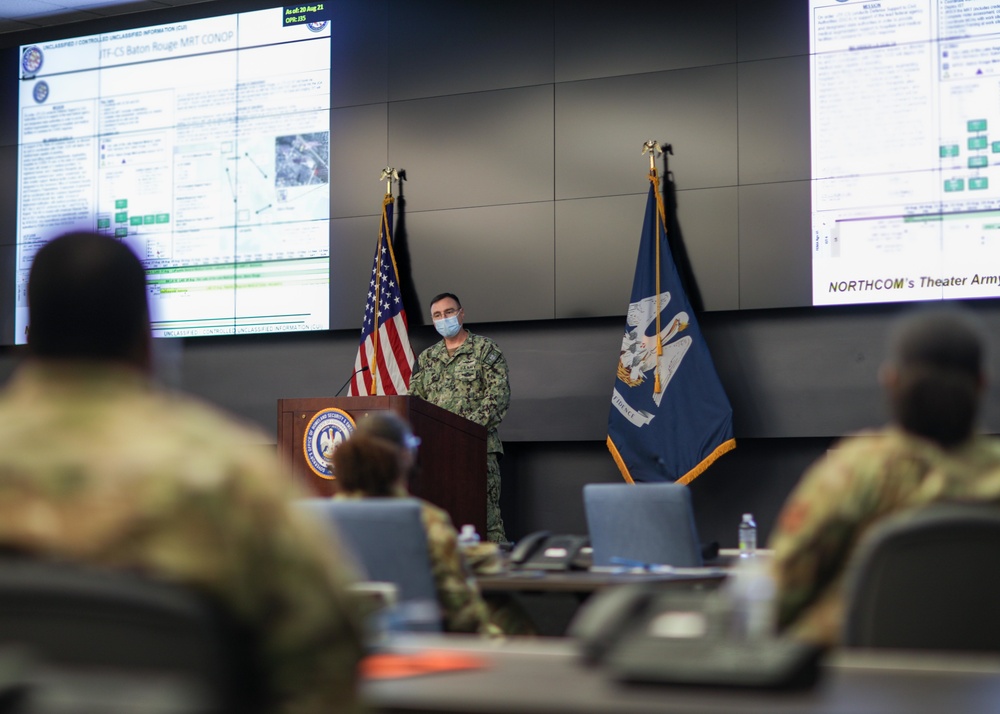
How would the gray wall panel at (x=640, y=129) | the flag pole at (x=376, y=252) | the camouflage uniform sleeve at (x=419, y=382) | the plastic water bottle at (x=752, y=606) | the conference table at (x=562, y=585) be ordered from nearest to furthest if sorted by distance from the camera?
the plastic water bottle at (x=752, y=606) → the conference table at (x=562, y=585) → the camouflage uniform sleeve at (x=419, y=382) → the gray wall panel at (x=640, y=129) → the flag pole at (x=376, y=252)

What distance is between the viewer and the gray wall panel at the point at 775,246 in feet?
22.6

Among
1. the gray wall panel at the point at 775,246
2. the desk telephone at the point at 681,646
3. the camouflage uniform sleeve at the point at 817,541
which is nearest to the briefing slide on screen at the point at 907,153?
the gray wall panel at the point at 775,246

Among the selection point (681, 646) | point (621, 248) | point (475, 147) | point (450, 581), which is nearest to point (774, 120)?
point (621, 248)

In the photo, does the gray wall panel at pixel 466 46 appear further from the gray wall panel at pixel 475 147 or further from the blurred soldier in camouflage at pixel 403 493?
Result: the blurred soldier in camouflage at pixel 403 493

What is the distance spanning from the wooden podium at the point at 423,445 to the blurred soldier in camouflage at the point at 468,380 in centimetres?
46

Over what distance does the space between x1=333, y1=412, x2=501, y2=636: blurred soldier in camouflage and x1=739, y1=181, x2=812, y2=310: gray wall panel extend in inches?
159

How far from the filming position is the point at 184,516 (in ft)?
3.35

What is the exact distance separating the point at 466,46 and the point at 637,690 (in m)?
7.03

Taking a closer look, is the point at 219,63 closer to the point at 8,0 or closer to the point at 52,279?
the point at 8,0

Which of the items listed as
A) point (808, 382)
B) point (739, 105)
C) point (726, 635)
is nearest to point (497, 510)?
point (808, 382)

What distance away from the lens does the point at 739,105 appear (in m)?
7.15

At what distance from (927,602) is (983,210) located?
5.30 meters

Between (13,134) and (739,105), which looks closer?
(739,105)

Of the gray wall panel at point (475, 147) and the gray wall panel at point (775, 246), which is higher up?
the gray wall panel at point (475, 147)
